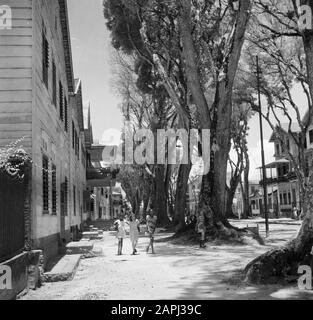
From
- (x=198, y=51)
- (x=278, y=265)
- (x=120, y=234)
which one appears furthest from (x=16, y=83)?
(x=198, y=51)

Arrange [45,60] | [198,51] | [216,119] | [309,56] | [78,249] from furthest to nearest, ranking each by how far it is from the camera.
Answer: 1. [198,51]
2. [216,119]
3. [78,249]
4. [45,60]
5. [309,56]

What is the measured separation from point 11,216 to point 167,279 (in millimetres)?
3684

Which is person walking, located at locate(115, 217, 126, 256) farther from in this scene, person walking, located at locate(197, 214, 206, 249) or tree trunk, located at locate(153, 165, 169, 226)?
tree trunk, located at locate(153, 165, 169, 226)

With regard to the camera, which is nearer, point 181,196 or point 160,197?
point 181,196

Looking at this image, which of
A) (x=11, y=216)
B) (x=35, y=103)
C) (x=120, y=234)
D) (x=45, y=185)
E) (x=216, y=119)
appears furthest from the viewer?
(x=216, y=119)

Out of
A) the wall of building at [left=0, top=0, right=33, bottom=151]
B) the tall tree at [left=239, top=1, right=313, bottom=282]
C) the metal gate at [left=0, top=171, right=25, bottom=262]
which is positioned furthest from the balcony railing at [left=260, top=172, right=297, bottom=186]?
the metal gate at [left=0, top=171, right=25, bottom=262]

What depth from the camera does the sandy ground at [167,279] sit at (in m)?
8.98

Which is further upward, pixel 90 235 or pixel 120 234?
pixel 120 234

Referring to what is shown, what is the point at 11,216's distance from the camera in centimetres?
961

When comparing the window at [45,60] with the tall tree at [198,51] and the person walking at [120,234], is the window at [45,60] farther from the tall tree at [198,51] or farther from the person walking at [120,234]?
the tall tree at [198,51]

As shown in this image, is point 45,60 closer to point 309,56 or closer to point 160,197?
point 309,56

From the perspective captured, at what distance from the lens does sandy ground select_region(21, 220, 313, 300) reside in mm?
8984

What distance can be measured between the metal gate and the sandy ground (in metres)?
0.98

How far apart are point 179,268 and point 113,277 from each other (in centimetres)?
199
